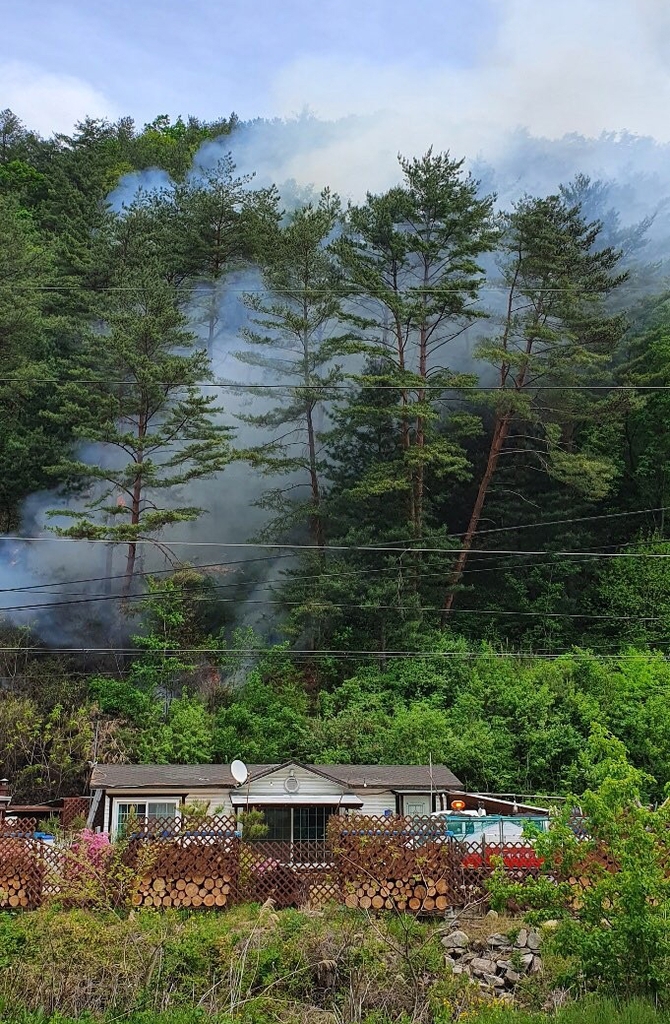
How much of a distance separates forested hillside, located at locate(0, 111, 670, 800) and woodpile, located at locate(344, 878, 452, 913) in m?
11.7

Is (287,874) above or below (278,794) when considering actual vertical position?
below

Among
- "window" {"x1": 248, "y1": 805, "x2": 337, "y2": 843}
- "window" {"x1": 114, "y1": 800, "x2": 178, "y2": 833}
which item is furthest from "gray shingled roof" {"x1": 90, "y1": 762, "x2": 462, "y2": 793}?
"window" {"x1": 248, "y1": 805, "x2": 337, "y2": 843}

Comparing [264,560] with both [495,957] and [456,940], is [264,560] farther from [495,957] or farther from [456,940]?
[495,957]

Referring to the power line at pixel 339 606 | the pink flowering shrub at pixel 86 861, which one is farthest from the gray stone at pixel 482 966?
the power line at pixel 339 606

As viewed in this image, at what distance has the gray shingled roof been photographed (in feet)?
67.5

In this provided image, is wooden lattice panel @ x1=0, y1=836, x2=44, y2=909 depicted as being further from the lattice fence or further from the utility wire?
the utility wire

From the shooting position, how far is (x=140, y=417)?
109 feet

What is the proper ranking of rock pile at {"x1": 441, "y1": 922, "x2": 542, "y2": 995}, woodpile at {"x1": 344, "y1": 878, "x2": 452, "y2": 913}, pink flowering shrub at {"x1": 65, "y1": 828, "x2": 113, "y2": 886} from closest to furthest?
rock pile at {"x1": 441, "y1": 922, "x2": 542, "y2": 995} → woodpile at {"x1": 344, "y1": 878, "x2": 452, "y2": 913} → pink flowering shrub at {"x1": 65, "y1": 828, "x2": 113, "y2": 886}

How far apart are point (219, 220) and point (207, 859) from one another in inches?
1264

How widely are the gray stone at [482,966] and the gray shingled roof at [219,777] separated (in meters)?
7.60

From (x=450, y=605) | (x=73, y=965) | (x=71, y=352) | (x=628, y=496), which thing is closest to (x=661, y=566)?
(x=628, y=496)

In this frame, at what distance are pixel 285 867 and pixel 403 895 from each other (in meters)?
1.79

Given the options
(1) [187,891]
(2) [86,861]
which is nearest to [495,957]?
(1) [187,891]

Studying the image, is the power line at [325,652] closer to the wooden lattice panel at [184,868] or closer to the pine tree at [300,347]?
the pine tree at [300,347]
